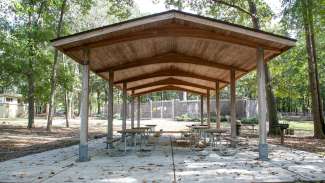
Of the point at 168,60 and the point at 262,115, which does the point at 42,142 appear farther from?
the point at 262,115

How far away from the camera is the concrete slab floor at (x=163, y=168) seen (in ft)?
20.1

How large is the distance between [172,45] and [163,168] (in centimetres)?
499

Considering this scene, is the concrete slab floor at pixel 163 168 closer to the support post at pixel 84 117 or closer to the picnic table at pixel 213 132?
the support post at pixel 84 117

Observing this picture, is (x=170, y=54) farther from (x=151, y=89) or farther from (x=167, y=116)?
(x=167, y=116)

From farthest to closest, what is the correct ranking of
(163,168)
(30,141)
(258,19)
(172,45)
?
(258,19), (30,141), (172,45), (163,168)

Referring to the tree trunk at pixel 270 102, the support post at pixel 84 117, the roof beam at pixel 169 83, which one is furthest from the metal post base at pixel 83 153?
the tree trunk at pixel 270 102

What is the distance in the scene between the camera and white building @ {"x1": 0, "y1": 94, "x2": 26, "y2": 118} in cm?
4431

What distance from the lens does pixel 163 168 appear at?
23.5 feet

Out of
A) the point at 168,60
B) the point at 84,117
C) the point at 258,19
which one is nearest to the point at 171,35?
the point at 84,117

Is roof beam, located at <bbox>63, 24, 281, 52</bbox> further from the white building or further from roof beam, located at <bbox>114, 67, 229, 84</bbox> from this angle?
the white building

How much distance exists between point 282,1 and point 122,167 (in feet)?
36.2

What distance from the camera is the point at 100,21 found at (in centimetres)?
3600

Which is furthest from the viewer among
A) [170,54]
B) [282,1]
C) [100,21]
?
[100,21]

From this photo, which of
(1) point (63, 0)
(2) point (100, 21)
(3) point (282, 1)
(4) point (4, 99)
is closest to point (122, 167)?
(3) point (282, 1)
